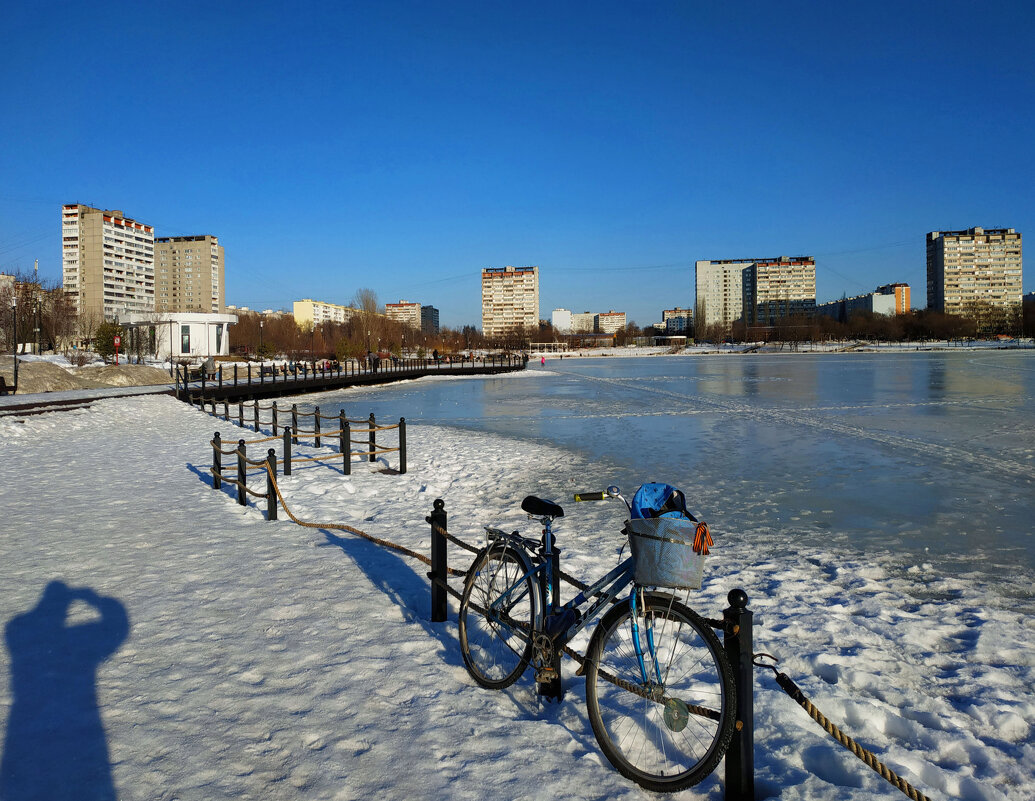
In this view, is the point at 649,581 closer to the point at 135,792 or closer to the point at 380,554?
the point at 135,792

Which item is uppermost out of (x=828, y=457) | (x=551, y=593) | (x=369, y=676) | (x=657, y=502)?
(x=657, y=502)

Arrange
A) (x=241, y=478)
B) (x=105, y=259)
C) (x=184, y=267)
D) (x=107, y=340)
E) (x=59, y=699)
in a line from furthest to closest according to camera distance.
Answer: (x=184, y=267)
(x=105, y=259)
(x=107, y=340)
(x=241, y=478)
(x=59, y=699)

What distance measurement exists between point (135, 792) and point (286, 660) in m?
1.45

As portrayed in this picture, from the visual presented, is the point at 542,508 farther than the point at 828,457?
No

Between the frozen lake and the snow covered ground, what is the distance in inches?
54.3

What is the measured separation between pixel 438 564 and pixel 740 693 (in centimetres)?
276

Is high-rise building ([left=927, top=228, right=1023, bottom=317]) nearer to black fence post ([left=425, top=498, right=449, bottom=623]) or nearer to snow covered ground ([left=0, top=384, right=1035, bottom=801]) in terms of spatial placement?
snow covered ground ([left=0, top=384, right=1035, bottom=801])

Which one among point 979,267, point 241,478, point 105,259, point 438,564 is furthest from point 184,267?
point 979,267

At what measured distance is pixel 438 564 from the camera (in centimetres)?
519

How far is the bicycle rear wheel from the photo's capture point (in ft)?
13.1

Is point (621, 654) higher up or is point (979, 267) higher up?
point (979, 267)

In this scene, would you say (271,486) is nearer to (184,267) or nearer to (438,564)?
(438,564)

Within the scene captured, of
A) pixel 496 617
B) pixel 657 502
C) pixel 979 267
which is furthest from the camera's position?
pixel 979 267

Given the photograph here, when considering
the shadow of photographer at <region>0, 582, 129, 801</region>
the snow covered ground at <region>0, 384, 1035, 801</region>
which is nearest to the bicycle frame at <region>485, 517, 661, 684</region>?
the snow covered ground at <region>0, 384, 1035, 801</region>
